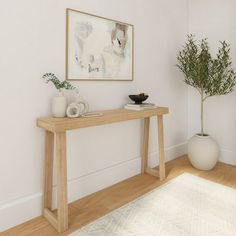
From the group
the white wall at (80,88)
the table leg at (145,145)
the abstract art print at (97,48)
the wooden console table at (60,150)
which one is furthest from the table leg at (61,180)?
the table leg at (145,145)

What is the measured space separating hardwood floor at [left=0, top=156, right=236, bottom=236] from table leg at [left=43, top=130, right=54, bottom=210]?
15 cm

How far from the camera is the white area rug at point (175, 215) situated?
165 cm

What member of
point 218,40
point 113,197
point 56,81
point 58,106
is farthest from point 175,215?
point 218,40

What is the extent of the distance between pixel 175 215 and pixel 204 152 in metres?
1.12

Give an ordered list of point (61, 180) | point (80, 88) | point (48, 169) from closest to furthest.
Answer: point (61, 180) → point (48, 169) → point (80, 88)

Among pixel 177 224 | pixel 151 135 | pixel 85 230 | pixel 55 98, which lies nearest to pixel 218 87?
pixel 151 135

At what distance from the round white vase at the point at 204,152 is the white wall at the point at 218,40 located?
1.41 feet

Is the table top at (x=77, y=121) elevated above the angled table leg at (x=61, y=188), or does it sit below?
above

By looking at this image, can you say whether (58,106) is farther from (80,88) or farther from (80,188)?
(80,188)

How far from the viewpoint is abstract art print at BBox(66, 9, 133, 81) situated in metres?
1.98

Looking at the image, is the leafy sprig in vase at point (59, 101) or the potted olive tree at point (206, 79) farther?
the potted olive tree at point (206, 79)

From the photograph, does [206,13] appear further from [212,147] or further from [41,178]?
[41,178]

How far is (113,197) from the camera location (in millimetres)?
2164

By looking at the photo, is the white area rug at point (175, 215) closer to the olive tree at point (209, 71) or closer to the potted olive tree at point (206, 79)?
the potted olive tree at point (206, 79)
